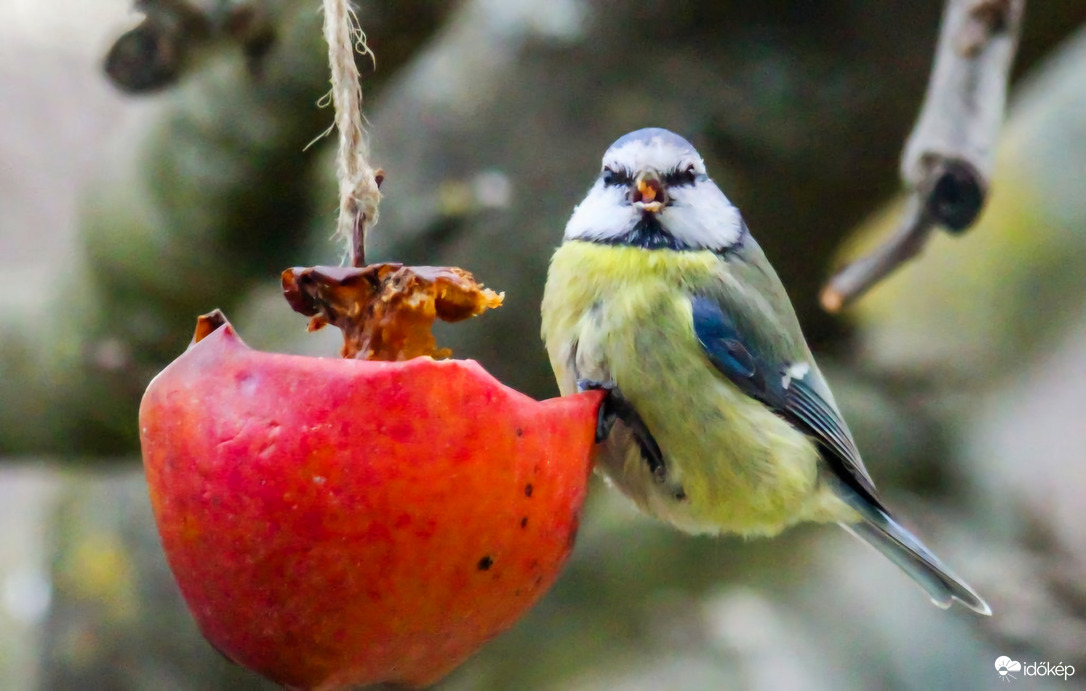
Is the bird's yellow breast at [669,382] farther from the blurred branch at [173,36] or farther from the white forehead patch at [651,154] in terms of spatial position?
the blurred branch at [173,36]

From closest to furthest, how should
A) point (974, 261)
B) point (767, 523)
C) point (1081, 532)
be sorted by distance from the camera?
point (767, 523)
point (1081, 532)
point (974, 261)

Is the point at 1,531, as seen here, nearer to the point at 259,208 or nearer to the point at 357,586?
the point at 259,208

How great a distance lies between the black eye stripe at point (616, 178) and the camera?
0.82 m

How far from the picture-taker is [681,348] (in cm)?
78

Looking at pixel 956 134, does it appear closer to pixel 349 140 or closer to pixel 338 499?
pixel 349 140

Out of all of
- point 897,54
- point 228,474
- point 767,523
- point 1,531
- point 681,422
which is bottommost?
point 1,531

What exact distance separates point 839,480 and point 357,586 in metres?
0.61

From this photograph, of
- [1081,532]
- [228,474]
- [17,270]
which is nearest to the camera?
[228,474]

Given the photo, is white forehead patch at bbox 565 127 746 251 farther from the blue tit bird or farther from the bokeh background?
the bokeh background

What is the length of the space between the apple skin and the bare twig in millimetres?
613

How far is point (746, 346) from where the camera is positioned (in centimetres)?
82

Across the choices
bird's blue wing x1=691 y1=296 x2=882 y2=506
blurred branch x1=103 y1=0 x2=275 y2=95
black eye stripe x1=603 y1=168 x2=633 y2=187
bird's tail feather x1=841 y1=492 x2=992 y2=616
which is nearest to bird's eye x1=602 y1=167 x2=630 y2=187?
black eye stripe x1=603 y1=168 x2=633 y2=187

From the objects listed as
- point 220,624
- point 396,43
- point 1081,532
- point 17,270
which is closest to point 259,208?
point 396,43

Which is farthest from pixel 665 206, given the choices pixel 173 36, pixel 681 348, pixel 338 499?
pixel 173 36
